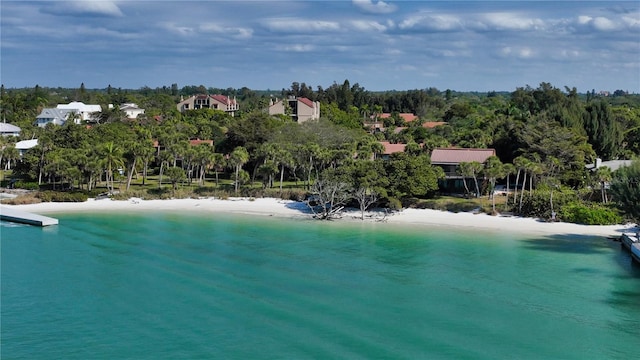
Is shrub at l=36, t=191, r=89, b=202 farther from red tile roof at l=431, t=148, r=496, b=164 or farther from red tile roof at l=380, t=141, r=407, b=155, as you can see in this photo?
red tile roof at l=431, t=148, r=496, b=164

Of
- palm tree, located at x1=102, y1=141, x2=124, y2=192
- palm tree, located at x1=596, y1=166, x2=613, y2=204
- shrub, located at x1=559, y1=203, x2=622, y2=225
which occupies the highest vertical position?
palm tree, located at x1=102, y1=141, x2=124, y2=192

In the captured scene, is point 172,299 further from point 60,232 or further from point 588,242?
point 588,242

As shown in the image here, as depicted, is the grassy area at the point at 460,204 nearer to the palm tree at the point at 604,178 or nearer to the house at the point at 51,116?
the palm tree at the point at 604,178

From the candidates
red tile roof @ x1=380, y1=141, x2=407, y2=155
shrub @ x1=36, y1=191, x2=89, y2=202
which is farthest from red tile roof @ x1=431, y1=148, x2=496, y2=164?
shrub @ x1=36, y1=191, x2=89, y2=202

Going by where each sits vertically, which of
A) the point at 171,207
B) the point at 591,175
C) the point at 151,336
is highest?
the point at 591,175

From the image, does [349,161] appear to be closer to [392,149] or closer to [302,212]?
[302,212]

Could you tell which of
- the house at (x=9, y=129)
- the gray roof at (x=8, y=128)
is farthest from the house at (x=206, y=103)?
the house at (x=9, y=129)

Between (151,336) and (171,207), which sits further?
(171,207)

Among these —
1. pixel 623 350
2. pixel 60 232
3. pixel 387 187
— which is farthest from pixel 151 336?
pixel 387 187
